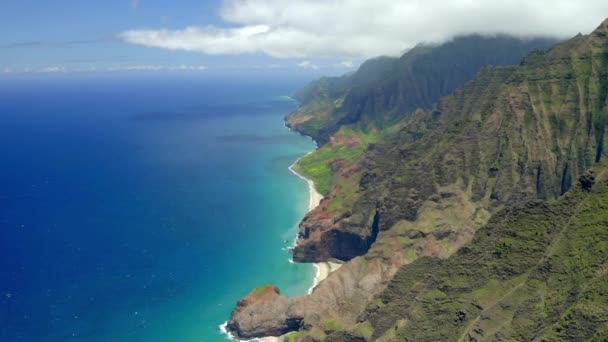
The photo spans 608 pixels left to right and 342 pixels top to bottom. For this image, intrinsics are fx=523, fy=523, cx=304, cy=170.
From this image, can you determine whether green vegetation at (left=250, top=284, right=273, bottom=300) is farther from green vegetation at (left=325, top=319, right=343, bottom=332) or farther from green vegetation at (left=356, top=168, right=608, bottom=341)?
green vegetation at (left=356, top=168, right=608, bottom=341)

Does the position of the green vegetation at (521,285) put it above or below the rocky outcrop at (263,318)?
above

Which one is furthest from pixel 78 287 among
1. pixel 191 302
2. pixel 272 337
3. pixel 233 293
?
pixel 272 337

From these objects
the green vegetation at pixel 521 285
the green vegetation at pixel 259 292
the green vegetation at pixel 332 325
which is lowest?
the green vegetation at pixel 332 325

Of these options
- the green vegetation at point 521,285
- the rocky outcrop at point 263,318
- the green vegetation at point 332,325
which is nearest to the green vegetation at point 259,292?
the rocky outcrop at point 263,318

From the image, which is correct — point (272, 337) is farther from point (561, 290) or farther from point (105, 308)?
point (561, 290)

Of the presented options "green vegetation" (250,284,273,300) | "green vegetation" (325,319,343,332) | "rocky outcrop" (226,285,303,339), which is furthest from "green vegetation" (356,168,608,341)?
"green vegetation" (250,284,273,300)

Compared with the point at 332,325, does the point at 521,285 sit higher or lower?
higher

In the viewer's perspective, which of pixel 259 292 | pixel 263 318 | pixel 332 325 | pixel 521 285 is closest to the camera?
pixel 521 285

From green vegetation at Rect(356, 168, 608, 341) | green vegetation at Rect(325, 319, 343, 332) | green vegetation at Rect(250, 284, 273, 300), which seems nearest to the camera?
green vegetation at Rect(356, 168, 608, 341)

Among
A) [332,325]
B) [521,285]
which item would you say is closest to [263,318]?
[332,325]

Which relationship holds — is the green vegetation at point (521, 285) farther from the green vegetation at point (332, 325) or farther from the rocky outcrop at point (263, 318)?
the rocky outcrop at point (263, 318)

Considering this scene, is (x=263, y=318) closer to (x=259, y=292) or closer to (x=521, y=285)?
(x=259, y=292)
